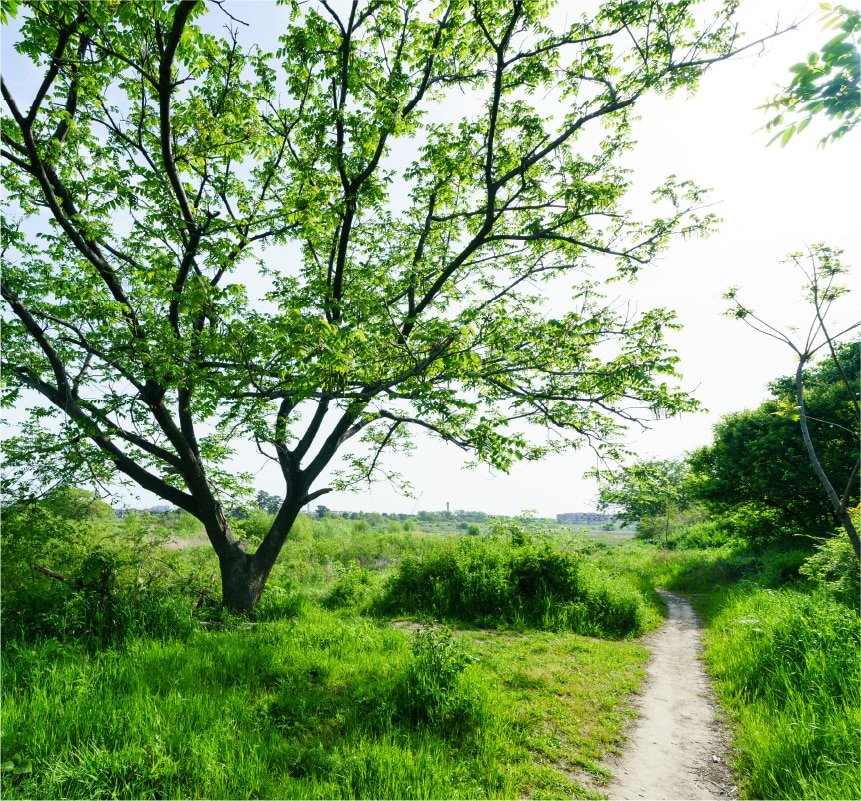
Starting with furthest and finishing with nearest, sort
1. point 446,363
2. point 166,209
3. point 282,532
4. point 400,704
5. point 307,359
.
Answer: point 282,532 < point 166,209 < point 446,363 < point 307,359 < point 400,704

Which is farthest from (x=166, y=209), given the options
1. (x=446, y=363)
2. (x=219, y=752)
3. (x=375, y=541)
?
(x=375, y=541)

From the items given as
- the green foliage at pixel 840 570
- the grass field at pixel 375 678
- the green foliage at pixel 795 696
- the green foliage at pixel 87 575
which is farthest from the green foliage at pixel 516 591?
the green foliage at pixel 87 575

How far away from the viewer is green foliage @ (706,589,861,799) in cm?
398

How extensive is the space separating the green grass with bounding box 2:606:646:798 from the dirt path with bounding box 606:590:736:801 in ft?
1.00

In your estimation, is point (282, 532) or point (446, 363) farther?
point (282, 532)

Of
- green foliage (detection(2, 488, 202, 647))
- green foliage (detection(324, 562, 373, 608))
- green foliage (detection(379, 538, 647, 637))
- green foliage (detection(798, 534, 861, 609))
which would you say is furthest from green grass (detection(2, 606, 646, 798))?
green foliage (detection(798, 534, 861, 609))

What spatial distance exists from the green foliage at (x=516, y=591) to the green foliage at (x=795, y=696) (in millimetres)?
2286

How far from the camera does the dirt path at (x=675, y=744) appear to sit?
4410 millimetres

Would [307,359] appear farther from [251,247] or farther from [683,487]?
[683,487]

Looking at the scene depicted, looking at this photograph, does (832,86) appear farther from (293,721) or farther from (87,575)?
(87,575)

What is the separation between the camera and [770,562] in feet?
48.3

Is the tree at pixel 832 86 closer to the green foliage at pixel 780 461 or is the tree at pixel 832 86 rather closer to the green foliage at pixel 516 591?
the green foliage at pixel 516 591

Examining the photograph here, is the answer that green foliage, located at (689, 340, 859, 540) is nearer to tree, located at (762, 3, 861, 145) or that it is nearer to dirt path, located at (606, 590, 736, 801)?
dirt path, located at (606, 590, 736, 801)

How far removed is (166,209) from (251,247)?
2.92 m
